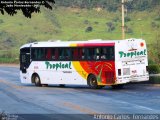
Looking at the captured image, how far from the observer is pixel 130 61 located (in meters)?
31.2

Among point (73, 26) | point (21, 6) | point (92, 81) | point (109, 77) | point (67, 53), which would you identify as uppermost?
point (73, 26)

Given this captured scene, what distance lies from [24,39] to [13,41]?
5.22 m

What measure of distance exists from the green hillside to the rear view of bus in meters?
59.7

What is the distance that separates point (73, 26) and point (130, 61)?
76309mm

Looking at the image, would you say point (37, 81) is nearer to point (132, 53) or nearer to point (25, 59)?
point (25, 59)

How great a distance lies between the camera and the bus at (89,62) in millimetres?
30828

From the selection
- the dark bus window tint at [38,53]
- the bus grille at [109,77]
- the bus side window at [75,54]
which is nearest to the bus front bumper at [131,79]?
the bus grille at [109,77]

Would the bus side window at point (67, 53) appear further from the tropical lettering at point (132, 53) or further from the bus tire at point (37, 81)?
the tropical lettering at point (132, 53)

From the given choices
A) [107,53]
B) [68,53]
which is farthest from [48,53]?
[107,53]

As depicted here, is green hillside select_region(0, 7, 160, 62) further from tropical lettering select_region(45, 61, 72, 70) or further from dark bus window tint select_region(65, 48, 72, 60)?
dark bus window tint select_region(65, 48, 72, 60)

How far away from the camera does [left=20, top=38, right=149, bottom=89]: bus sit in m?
30.8

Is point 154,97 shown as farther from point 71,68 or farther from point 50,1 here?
point 50,1

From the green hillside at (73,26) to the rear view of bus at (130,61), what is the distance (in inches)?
2352

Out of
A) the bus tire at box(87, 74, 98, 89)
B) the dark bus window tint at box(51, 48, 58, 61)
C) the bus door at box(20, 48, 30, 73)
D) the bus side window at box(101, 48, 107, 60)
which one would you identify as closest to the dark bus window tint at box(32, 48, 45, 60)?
the bus door at box(20, 48, 30, 73)
